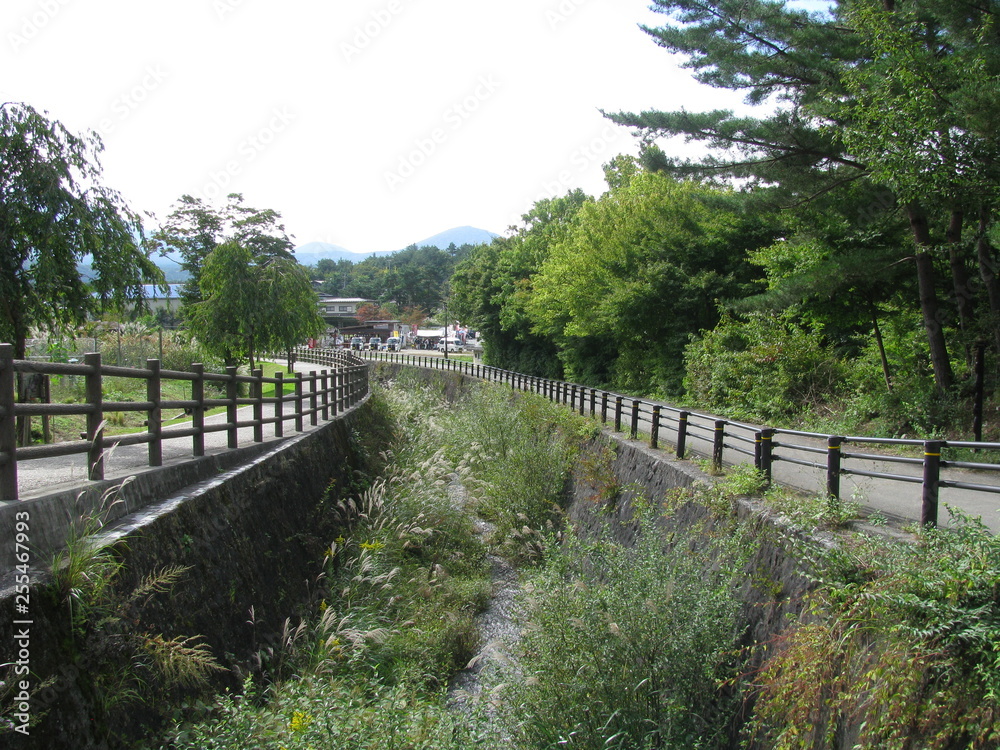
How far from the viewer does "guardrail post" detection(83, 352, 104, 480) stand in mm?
5203

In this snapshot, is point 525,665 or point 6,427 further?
point 525,665

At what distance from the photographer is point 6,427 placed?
4.31 metres

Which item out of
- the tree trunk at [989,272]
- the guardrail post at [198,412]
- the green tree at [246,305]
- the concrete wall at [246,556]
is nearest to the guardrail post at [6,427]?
the concrete wall at [246,556]

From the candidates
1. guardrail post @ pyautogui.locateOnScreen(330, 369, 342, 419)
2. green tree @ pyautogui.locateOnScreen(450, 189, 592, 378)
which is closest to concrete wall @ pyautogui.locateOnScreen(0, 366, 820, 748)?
guardrail post @ pyautogui.locateOnScreen(330, 369, 342, 419)

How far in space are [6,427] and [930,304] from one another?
14.2 metres

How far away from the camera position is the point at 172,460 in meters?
6.92

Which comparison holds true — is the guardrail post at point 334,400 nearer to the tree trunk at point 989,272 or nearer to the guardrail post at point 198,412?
the guardrail post at point 198,412

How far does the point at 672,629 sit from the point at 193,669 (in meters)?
3.50

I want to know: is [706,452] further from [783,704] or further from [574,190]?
[574,190]

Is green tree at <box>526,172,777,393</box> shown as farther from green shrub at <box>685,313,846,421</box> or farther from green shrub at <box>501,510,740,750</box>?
green shrub at <box>501,510,740,750</box>

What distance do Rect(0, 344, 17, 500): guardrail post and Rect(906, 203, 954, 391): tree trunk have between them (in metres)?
13.7

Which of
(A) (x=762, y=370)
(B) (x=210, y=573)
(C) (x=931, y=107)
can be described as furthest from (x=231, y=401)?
(A) (x=762, y=370)

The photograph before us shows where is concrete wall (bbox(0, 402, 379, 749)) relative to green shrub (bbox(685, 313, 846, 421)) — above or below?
below

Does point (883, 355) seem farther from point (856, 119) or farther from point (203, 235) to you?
point (203, 235)
